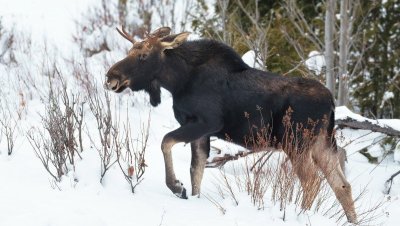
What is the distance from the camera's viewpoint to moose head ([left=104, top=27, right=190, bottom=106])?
5.44m

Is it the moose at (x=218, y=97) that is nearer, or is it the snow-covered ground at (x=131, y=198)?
the snow-covered ground at (x=131, y=198)

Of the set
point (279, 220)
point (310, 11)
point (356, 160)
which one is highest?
point (310, 11)

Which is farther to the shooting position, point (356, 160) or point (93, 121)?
point (93, 121)

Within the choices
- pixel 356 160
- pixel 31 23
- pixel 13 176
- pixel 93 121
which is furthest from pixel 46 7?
pixel 13 176

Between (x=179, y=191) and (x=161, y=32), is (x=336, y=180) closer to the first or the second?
(x=179, y=191)

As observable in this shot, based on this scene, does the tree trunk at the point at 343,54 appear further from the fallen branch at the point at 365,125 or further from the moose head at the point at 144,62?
the moose head at the point at 144,62

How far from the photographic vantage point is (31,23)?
56.0ft

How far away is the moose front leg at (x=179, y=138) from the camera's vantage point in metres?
5.30

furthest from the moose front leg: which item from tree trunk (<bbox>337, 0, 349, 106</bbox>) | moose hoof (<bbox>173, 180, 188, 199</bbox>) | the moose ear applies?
tree trunk (<bbox>337, 0, 349, 106</bbox>)

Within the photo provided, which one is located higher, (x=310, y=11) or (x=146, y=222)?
(x=310, y=11)

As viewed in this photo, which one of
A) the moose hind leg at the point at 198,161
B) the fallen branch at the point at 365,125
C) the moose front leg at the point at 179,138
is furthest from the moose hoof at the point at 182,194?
the fallen branch at the point at 365,125

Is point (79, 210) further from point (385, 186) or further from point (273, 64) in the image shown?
point (273, 64)

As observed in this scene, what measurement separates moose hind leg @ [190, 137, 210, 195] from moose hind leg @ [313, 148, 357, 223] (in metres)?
0.99

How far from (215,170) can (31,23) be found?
11358mm
